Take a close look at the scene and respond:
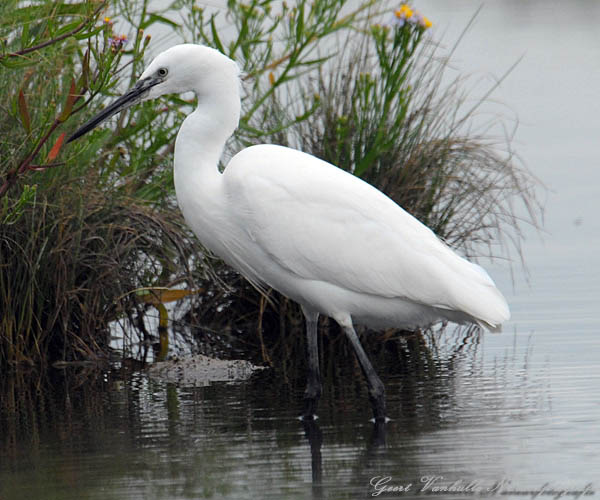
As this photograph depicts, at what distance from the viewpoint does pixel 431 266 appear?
18.7 feet

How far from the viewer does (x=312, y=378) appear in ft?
19.3

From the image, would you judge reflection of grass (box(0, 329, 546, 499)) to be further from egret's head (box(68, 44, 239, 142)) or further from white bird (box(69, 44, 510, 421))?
egret's head (box(68, 44, 239, 142))

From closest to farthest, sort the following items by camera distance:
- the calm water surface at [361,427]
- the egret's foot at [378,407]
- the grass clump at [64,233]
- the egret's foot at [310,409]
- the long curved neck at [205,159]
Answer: the calm water surface at [361,427] < the egret's foot at [378,407] < the egret's foot at [310,409] < the long curved neck at [205,159] < the grass clump at [64,233]

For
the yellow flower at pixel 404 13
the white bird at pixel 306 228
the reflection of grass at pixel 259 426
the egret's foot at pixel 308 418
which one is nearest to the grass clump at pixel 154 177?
the yellow flower at pixel 404 13

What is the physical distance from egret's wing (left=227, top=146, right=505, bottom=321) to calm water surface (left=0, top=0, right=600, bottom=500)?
55 centimetres

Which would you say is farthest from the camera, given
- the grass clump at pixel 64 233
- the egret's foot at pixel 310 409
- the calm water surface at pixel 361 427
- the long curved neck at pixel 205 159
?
the grass clump at pixel 64 233

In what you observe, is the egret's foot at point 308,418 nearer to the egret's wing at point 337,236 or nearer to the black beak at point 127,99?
the egret's wing at point 337,236

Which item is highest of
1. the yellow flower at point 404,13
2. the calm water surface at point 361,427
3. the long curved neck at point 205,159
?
the yellow flower at point 404,13

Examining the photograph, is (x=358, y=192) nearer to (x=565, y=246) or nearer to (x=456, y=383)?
(x=456, y=383)

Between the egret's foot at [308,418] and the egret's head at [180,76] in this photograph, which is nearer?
the egret's foot at [308,418]

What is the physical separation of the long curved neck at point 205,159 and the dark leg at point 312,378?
577 millimetres

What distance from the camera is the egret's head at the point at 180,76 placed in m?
A: 5.84

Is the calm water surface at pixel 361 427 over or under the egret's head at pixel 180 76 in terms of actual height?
under

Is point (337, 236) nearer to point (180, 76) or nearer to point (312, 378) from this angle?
point (312, 378)
